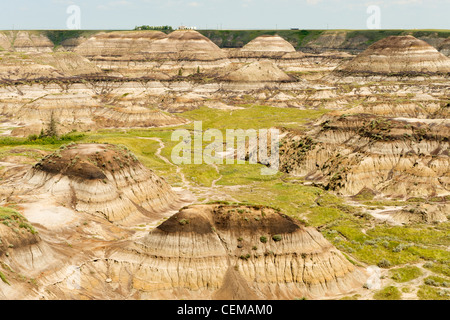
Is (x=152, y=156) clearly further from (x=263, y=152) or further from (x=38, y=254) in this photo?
(x=38, y=254)

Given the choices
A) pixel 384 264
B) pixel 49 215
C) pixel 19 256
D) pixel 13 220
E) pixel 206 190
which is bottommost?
pixel 384 264

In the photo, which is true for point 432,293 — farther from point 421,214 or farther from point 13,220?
point 13,220

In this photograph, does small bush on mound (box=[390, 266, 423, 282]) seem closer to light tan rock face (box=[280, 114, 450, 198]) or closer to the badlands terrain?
the badlands terrain

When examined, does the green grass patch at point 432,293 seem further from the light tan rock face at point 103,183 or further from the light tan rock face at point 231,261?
the light tan rock face at point 103,183

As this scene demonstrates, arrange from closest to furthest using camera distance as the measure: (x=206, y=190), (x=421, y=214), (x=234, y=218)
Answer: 1. (x=234, y=218)
2. (x=421, y=214)
3. (x=206, y=190)

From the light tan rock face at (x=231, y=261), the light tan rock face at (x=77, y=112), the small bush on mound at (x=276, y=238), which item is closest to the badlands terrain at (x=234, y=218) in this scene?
the light tan rock face at (x=231, y=261)

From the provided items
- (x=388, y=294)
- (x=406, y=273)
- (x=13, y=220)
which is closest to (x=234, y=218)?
(x=388, y=294)
